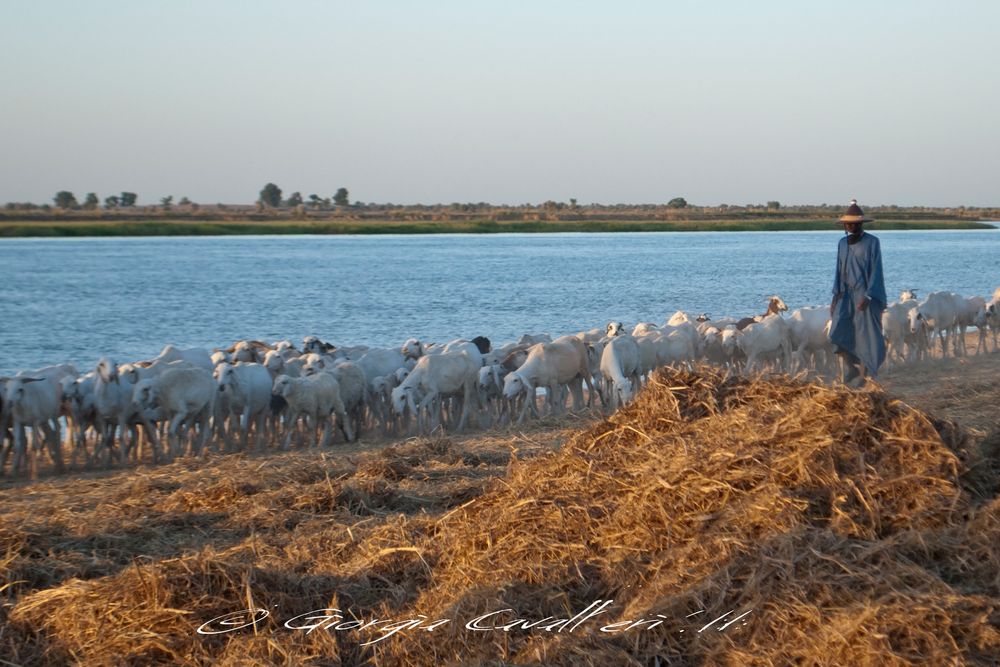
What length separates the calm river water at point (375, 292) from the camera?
32438mm

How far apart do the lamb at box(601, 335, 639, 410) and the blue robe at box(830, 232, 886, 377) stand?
463cm

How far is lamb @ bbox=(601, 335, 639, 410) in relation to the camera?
16.3 metres

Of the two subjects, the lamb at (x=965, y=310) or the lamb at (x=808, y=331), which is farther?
the lamb at (x=965, y=310)

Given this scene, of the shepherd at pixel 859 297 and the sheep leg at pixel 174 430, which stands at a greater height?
the shepherd at pixel 859 297

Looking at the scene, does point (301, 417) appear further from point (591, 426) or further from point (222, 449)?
point (591, 426)

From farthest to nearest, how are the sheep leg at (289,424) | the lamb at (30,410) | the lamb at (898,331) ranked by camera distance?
A: the lamb at (898,331)
the sheep leg at (289,424)
the lamb at (30,410)

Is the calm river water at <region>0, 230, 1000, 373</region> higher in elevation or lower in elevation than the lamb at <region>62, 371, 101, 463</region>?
lower

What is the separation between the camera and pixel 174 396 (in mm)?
14250

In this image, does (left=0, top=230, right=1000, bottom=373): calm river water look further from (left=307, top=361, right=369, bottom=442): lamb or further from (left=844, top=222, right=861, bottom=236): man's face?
(left=844, top=222, right=861, bottom=236): man's face

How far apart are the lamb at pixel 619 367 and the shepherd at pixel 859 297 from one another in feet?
15.2

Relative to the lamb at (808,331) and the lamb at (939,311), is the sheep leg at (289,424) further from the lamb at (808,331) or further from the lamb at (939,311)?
the lamb at (939,311)

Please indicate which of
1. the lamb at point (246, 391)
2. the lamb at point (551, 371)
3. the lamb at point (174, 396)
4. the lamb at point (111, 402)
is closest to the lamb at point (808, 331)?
the lamb at point (551, 371)
